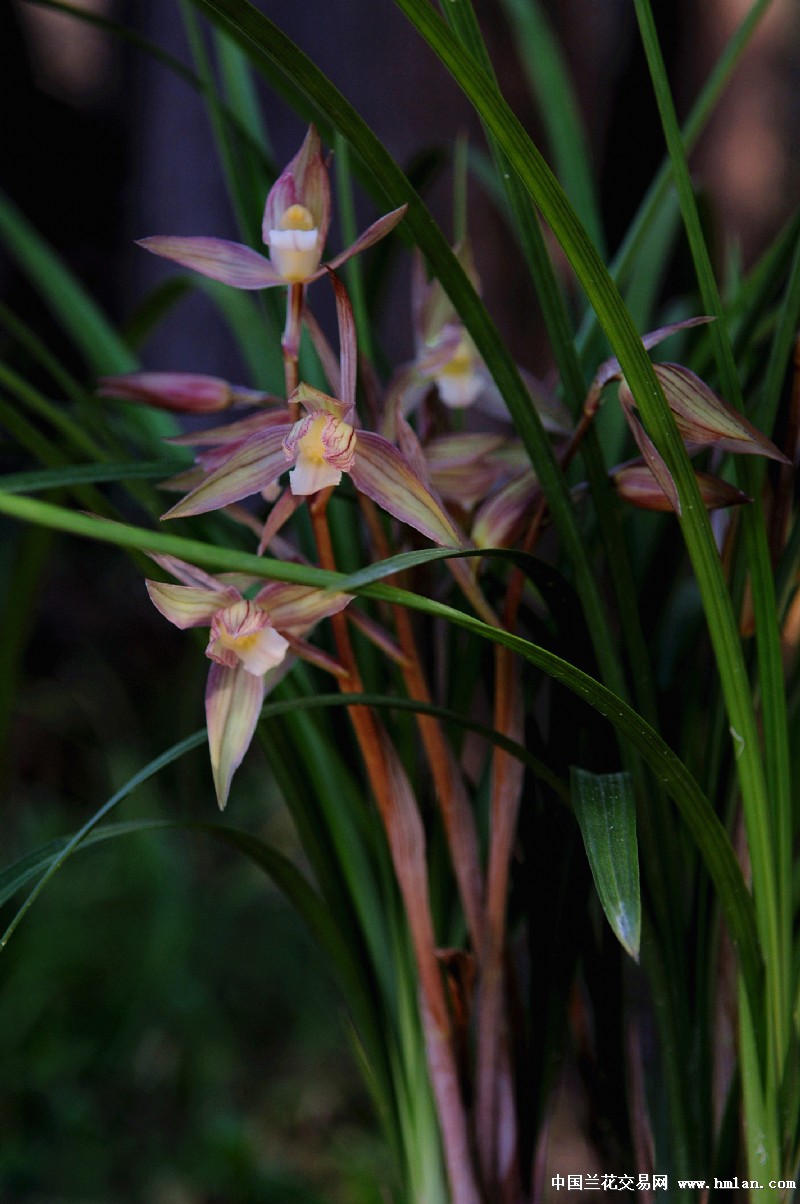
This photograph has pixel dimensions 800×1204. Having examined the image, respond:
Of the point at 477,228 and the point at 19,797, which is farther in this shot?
the point at 19,797

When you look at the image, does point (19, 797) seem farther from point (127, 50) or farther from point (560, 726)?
point (127, 50)

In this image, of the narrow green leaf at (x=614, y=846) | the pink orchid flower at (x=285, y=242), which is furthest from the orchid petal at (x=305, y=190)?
the narrow green leaf at (x=614, y=846)

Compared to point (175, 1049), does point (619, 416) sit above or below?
above

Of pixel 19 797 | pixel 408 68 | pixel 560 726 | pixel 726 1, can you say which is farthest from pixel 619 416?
pixel 19 797

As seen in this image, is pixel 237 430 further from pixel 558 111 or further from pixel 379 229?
pixel 558 111

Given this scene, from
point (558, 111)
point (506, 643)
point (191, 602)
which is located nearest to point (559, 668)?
point (506, 643)

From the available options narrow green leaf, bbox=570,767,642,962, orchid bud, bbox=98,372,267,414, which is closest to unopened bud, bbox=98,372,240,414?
orchid bud, bbox=98,372,267,414
